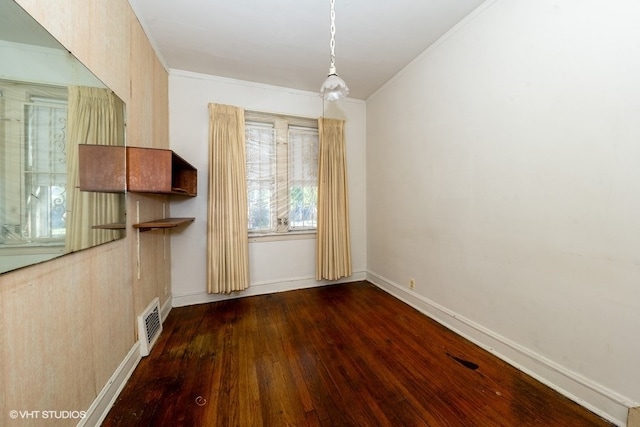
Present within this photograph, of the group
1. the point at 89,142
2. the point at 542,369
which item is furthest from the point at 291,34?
the point at 542,369

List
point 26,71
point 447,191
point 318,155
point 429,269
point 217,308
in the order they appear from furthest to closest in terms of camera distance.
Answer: point 318,155, point 217,308, point 429,269, point 447,191, point 26,71

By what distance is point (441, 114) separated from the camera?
228cm

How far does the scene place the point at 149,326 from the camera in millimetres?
1993

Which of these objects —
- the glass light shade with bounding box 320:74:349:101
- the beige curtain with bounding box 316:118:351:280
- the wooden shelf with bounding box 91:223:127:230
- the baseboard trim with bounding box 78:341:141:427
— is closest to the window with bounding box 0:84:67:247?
the wooden shelf with bounding box 91:223:127:230

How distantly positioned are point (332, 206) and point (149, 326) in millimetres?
2342

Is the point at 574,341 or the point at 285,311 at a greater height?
the point at 574,341

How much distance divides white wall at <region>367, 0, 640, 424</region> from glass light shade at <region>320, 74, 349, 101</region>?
1.23 metres

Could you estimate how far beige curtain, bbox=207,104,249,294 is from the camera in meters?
2.77

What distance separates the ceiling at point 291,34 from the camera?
188cm

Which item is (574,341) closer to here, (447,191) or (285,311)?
(447,191)

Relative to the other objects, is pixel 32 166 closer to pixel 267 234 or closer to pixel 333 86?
pixel 333 86

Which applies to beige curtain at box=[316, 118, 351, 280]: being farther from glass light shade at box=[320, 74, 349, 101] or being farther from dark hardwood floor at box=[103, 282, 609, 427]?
glass light shade at box=[320, 74, 349, 101]

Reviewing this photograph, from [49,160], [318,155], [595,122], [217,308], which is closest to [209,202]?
[217,308]

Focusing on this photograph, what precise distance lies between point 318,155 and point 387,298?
2116 millimetres
